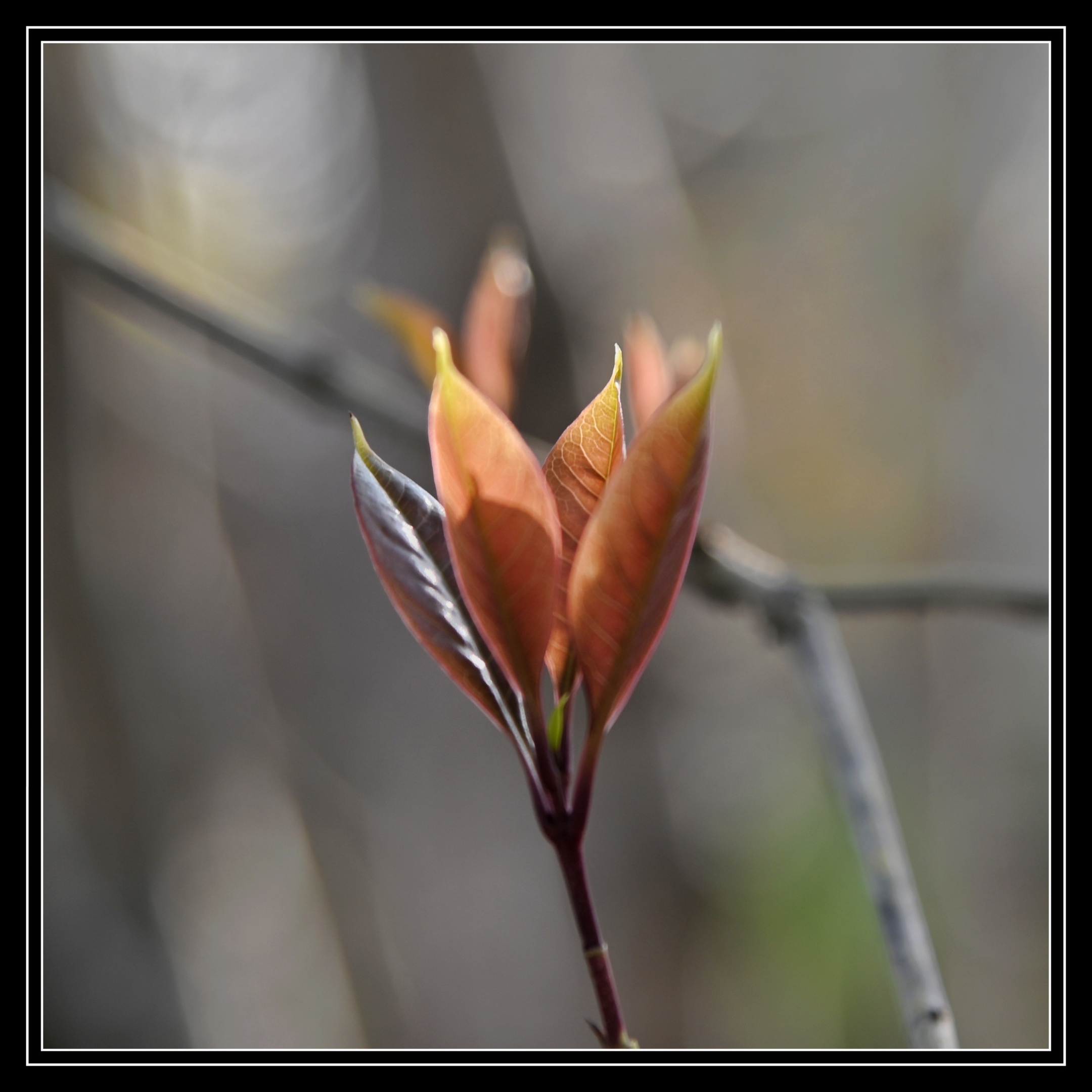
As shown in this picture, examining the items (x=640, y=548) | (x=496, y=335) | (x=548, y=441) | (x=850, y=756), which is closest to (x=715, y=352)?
(x=640, y=548)

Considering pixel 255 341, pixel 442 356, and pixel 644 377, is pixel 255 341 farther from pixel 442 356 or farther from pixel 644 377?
pixel 442 356

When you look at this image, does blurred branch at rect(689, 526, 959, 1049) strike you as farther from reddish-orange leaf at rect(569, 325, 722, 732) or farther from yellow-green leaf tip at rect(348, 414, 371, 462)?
yellow-green leaf tip at rect(348, 414, 371, 462)

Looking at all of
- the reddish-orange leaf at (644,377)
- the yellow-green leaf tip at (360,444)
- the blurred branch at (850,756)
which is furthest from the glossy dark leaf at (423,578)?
the reddish-orange leaf at (644,377)

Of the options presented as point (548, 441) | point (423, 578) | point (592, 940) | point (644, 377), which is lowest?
point (592, 940)

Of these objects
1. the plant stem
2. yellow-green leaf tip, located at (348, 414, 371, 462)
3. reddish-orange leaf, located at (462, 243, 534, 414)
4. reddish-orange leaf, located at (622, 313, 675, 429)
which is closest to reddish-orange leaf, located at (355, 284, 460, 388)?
reddish-orange leaf, located at (462, 243, 534, 414)

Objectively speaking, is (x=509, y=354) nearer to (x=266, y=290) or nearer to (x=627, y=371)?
(x=627, y=371)

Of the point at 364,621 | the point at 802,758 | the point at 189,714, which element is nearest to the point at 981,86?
the point at 802,758
